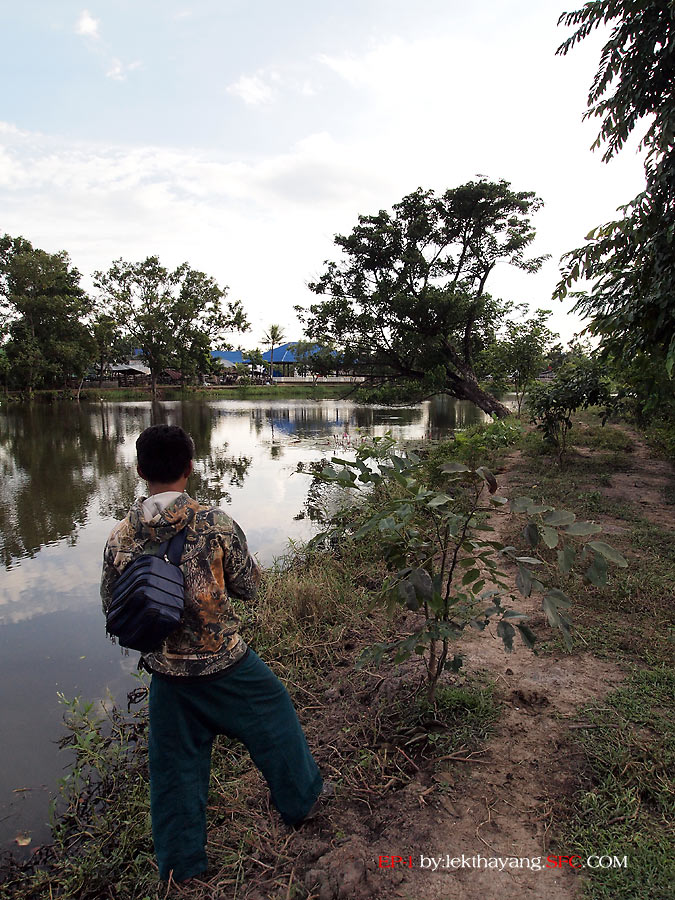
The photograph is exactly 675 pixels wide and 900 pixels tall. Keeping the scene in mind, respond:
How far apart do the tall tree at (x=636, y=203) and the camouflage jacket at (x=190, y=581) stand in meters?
3.06

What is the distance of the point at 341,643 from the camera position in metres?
3.35

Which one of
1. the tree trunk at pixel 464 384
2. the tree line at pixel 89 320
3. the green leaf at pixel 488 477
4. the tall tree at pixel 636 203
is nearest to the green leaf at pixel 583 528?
the green leaf at pixel 488 477

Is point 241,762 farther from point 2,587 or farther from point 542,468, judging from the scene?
point 542,468

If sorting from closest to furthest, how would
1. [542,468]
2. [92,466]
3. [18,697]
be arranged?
[18,697] → [542,468] → [92,466]

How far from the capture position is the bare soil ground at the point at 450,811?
1.52 metres

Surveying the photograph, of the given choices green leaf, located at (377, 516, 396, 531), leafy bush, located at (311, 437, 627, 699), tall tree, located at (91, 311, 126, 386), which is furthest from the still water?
tall tree, located at (91, 311, 126, 386)

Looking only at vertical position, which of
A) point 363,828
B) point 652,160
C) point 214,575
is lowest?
point 363,828

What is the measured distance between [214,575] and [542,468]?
24.7 ft

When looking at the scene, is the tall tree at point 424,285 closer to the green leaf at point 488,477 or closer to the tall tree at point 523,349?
the tall tree at point 523,349

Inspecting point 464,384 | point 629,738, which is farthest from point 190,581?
point 464,384

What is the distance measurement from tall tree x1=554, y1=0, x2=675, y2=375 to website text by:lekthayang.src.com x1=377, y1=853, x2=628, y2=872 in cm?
279

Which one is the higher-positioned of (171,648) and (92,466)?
(171,648)

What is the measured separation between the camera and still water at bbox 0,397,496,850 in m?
2.89

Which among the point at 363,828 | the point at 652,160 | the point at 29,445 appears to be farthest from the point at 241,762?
the point at 29,445
